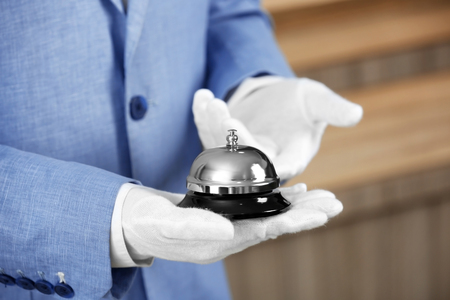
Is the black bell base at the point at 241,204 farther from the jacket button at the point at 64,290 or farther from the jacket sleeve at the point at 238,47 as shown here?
the jacket sleeve at the point at 238,47

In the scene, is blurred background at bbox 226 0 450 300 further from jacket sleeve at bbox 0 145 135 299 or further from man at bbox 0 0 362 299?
jacket sleeve at bbox 0 145 135 299

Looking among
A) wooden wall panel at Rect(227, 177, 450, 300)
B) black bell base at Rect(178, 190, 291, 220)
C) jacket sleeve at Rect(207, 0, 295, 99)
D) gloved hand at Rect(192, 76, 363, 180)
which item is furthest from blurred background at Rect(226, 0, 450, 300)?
black bell base at Rect(178, 190, 291, 220)

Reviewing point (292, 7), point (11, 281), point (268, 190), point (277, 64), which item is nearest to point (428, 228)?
point (292, 7)

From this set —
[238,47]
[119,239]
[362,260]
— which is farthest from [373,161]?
[119,239]

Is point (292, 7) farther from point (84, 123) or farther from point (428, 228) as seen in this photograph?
point (428, 228)

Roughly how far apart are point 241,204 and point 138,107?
0.28 metres

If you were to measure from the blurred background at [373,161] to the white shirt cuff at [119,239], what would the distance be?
42.3 inches

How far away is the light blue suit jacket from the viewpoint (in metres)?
0.55

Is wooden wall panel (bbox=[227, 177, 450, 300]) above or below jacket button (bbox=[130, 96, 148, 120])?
below

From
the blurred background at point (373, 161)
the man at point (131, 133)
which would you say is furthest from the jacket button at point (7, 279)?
the blurred background at point (373, 161)

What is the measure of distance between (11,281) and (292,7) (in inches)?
50.9

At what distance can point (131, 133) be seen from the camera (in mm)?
702

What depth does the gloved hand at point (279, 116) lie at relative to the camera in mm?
668

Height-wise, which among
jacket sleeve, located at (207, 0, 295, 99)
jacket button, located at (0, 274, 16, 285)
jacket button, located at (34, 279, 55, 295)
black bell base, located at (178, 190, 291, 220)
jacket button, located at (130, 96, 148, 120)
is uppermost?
jacket sleeve, located at (207, 0, 295, 99)
